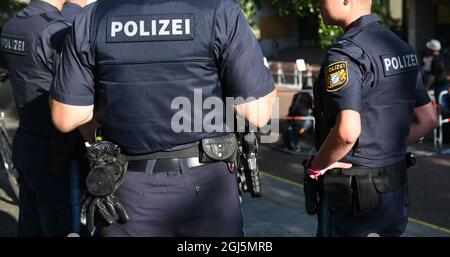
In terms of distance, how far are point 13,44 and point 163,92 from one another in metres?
1.46

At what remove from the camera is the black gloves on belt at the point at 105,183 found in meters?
2.42

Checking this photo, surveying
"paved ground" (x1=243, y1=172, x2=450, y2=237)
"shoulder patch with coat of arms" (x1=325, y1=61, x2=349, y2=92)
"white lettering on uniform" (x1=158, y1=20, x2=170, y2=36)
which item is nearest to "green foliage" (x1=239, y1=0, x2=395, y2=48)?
"paved ground" (x1=243, y1=172, x2=450, y2=237)

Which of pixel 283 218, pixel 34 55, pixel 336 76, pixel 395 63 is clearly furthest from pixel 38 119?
pixel 283 218

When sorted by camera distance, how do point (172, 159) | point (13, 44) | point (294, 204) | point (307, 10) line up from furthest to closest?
point (307, 10) → point (294, 204) → point (13, 44) → point (172, 159)

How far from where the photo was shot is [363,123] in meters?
2.62

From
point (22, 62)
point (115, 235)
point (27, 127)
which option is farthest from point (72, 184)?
point (115, 235)

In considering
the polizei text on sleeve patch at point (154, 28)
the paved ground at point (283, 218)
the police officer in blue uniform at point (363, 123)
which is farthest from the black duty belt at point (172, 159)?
the paved ground at point (283, 218)

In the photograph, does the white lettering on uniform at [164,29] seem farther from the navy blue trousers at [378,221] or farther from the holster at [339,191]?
the navy blue trousers at [378,221]

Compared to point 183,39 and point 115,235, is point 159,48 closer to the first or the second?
point 183,39

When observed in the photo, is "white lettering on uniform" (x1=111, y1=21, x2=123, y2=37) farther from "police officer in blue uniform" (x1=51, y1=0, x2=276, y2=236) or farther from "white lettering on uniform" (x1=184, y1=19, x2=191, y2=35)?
"white lettering on uniform" (x1=184, y1=19, x2=191, y2=35)

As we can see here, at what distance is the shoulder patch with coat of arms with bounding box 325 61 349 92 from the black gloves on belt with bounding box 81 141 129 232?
38.3 inches

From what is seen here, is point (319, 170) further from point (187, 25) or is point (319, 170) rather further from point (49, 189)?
point (49, 189)

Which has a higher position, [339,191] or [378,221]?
[339,191]

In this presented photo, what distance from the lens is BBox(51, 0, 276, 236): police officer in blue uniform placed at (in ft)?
7.67
